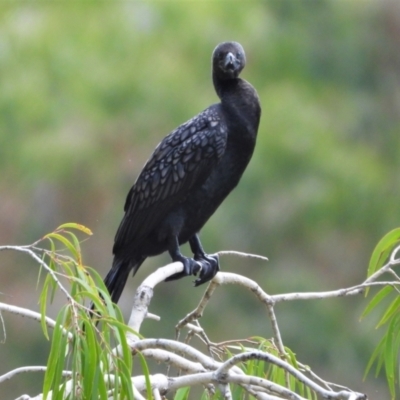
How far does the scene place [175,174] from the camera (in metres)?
2.64

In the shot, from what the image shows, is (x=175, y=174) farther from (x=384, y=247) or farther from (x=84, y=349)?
(x=84, y=349)

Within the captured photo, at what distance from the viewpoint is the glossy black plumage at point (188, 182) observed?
2605mm

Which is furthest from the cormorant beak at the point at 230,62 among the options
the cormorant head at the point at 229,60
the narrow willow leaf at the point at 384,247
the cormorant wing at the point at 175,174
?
the narrow willow leaf at the point at 384,247

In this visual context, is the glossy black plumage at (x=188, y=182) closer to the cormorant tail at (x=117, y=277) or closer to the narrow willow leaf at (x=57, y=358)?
→ the cormorant tail at (x=117, y=277)

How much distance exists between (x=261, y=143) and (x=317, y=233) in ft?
3.19

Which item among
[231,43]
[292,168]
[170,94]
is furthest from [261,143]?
[231,43]

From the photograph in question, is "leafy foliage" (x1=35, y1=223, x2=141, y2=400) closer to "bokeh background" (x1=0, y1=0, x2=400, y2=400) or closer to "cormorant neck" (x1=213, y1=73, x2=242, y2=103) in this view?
"cormorant neck" (x1=213, y1=73, x2=242, y2=103)

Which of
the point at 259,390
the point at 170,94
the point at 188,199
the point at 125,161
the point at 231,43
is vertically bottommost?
the point at 259,390

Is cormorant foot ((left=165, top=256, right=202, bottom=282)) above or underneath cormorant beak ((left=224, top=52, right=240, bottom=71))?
underneath

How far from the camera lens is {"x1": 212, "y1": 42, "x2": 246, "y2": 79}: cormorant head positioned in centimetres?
270

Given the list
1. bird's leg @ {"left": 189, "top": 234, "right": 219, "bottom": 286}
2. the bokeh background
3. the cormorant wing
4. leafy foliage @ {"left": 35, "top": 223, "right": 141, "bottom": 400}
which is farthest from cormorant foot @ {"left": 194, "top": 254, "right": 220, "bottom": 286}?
the bokeh background

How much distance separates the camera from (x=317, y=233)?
813cm

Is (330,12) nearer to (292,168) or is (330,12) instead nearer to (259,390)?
(292,168)

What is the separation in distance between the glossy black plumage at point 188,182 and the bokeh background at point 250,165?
415cm
